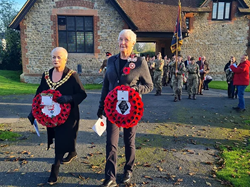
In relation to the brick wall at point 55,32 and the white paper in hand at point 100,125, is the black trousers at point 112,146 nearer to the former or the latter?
the white paper in hand at point 100,125

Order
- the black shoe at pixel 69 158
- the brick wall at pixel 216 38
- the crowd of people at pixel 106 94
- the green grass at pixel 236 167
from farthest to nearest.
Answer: the brick wall at pixel 216 38 < the black shoe at pixel 69 158 < the green grass at pixel 236 167 < the crowd of people at pixel 106 94

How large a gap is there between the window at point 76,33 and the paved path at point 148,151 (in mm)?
9217

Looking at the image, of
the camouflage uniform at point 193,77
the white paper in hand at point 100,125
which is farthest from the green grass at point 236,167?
the camouflage uniform at point 193,77

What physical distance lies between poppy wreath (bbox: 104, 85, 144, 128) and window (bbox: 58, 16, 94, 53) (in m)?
14.1

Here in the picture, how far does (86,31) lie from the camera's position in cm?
1625

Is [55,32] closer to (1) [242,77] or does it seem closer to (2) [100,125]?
(1) [242,77]

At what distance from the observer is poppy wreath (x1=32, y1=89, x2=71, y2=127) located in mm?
3434

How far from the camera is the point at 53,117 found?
3422 mm

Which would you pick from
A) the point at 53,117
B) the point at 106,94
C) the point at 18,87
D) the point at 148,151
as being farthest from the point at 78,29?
the point at 53,117

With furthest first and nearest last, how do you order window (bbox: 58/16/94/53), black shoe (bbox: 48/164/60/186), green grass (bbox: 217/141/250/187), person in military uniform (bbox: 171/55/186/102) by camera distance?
window (bbox: 58/16/94/53) → person in military uniform (bbox: 171/55/186/102) → green grass (bbox: 217/141/250/187) → black shoe (bbox: 48/164/60/186)

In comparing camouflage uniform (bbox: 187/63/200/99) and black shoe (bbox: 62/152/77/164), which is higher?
camouflage uniform (bbox: 187/63/200/99)

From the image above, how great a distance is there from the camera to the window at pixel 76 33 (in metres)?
16.1

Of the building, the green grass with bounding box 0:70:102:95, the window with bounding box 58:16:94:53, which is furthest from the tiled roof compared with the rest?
the green grass with bounding box 0:70:102:95

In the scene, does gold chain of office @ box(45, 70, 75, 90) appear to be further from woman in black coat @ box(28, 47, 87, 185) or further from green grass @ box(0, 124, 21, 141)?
green grass @ box(0, 124, 21, 141)
